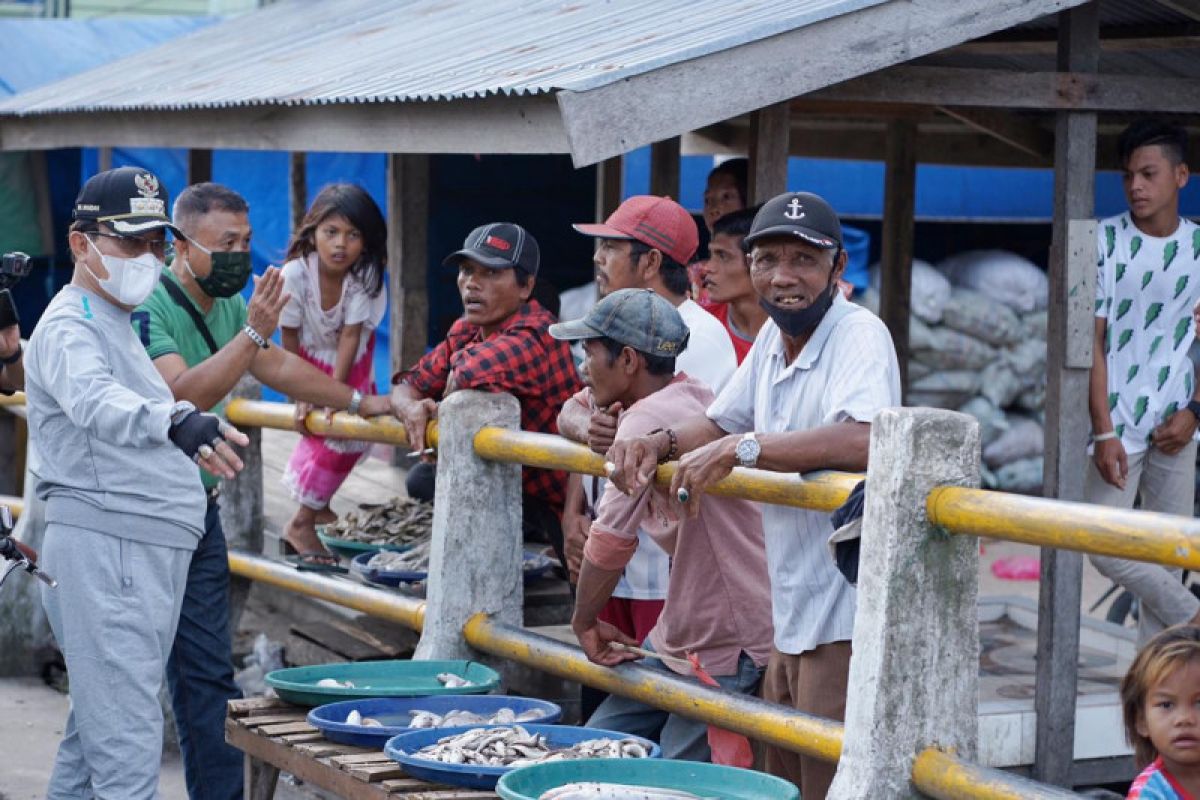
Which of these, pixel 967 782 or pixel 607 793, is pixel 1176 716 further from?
pixel 607 793

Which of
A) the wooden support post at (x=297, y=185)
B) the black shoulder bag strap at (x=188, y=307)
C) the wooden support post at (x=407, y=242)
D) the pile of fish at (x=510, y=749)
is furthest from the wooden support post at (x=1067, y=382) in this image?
the wooden support post at (x=297, y=185)

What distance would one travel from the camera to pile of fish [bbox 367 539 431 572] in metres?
6.22

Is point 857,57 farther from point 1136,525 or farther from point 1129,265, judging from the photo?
point 1136,525

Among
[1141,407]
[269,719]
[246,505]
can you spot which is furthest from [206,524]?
[1141,407]

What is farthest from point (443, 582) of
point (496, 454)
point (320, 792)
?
point (320, 792)

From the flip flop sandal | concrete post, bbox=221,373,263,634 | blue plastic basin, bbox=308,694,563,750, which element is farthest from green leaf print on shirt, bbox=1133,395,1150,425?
concrete post, bbox=221,373,263,634

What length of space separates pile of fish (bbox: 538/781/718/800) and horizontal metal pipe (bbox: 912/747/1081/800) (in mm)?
535

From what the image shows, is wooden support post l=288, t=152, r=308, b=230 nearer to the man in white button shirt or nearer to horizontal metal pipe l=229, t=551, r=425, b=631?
horizontal metal pipe l=229, t=551, r=425, b=631

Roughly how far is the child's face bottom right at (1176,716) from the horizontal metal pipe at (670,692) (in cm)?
66

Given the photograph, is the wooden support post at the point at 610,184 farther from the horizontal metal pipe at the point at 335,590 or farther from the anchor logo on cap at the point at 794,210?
the anchor logo on cap at the point at 794,210

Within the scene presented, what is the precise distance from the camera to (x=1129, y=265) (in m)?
6.30

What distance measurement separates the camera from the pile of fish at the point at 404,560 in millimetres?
6219

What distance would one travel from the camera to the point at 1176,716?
11.2 feet

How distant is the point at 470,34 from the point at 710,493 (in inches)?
166
